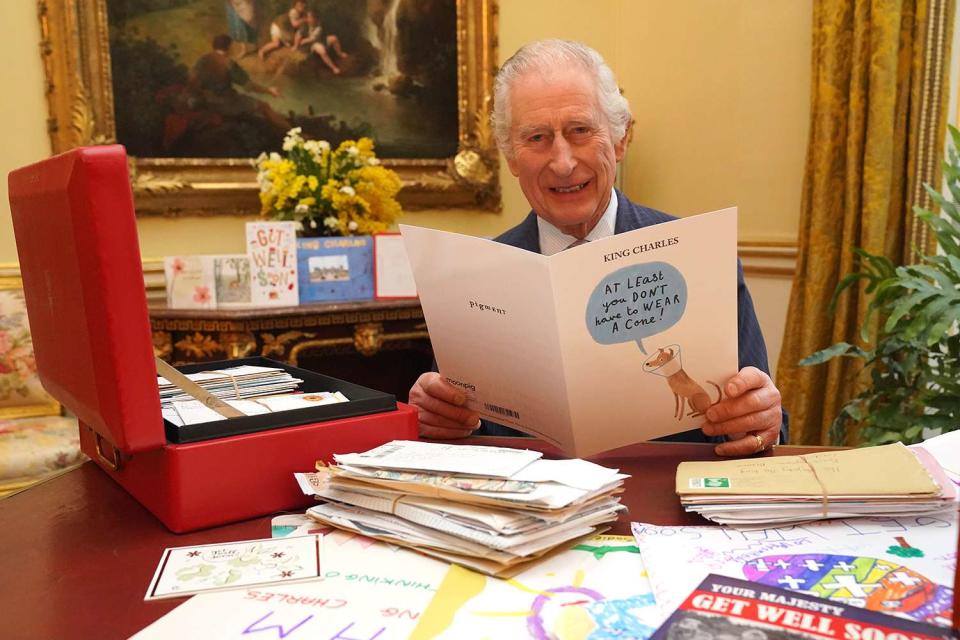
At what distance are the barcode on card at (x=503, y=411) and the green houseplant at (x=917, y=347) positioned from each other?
115cm

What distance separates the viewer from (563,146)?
1.67m

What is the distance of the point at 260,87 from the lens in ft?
11.1

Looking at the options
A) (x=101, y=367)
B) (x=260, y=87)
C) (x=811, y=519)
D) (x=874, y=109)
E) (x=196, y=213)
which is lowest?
(x=811, y=519)

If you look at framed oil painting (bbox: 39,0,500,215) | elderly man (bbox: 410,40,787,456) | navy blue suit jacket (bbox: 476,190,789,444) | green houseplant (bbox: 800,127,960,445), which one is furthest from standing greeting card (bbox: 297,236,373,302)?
green houseplant (bbox: 800,127,960,445)

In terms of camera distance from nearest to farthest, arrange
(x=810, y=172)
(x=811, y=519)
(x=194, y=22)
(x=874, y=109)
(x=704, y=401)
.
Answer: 1. (x=811, y=519)
2. (x=704, y=401)
3. (x=874, y=109)
4. (x=810, y=172)
5. (x=194, y=22)

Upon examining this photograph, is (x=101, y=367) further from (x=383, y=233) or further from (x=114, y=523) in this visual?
(x=383, y=233)

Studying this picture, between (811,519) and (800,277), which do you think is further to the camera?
(800,277)

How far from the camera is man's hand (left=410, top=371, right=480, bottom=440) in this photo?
136 centimetres

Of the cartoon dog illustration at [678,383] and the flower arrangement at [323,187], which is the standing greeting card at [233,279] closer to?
the flower arrangement at [323,187]

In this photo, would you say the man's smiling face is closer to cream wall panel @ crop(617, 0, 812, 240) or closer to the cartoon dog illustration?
the cartoon dog illustration

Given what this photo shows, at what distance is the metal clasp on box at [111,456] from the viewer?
1085 mm

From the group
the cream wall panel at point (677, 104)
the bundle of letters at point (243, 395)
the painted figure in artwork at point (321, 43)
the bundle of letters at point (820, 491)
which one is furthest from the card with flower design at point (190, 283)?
the bundle of letters at point (820, 491)

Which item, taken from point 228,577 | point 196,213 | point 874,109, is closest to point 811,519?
point 228,577

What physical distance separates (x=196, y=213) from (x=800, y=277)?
2.45 meters
